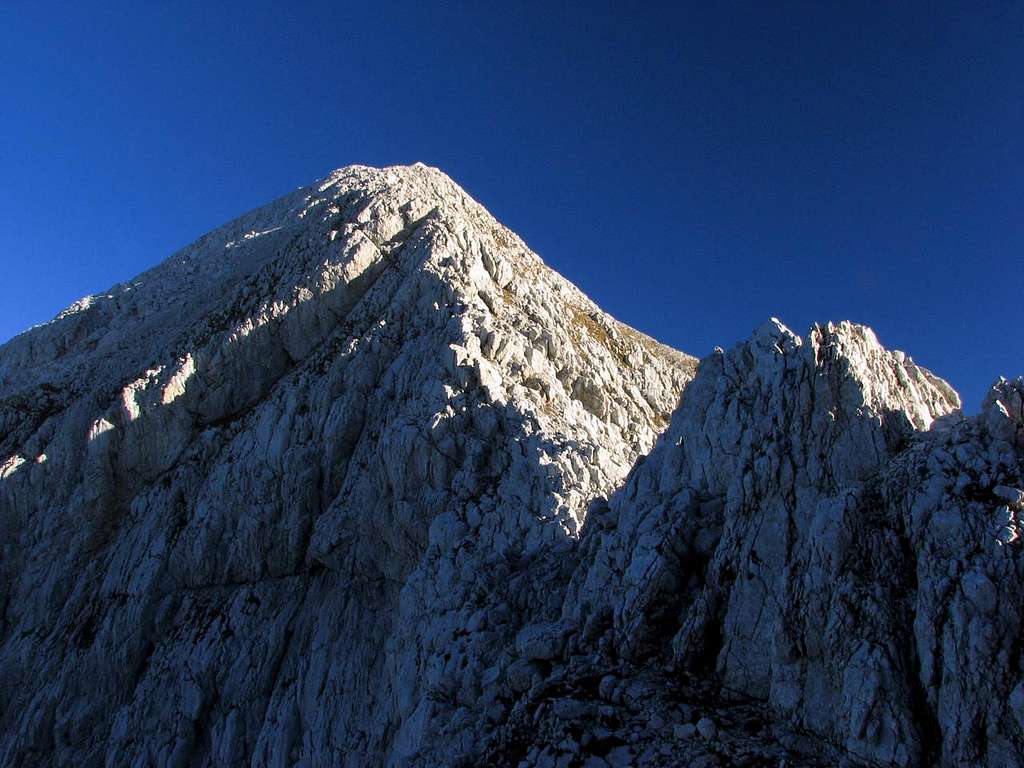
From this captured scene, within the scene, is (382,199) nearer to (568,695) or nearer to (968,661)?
(568,695)

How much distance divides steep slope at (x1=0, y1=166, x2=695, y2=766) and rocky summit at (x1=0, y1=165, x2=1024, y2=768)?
0.76ft

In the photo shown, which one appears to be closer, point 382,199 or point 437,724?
point 437,724

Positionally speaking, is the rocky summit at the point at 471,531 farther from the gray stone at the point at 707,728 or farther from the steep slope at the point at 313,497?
the steep slope at the point at 313,497

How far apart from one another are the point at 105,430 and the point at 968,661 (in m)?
56.6

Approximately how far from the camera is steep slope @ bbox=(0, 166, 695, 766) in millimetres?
32781

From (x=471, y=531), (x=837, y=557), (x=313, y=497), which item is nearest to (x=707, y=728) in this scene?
(x=837, y=557)

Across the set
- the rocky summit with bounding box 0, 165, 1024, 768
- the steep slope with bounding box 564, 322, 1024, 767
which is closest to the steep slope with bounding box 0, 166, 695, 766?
the rocky summit with bounding box 0, 165, 1024, 768

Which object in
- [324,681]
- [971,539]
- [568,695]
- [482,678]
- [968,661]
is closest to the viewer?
[968,661]

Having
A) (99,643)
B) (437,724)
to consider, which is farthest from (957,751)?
(99,643)

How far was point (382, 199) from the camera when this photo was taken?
62844 millimetres

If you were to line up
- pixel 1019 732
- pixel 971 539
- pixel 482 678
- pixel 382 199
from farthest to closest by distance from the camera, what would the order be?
1. pixel 382 199
2. pixel 482 678
3. pixel 971 539
4. pixel 1019 732

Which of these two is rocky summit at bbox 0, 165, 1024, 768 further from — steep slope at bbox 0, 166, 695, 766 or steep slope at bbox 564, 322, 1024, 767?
steep slope at bbox 0, 166, 695, 766

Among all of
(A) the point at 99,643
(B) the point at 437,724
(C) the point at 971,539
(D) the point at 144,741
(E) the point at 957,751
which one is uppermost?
(C) the point at 971,539

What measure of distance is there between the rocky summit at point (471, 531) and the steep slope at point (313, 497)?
0.23 meters
